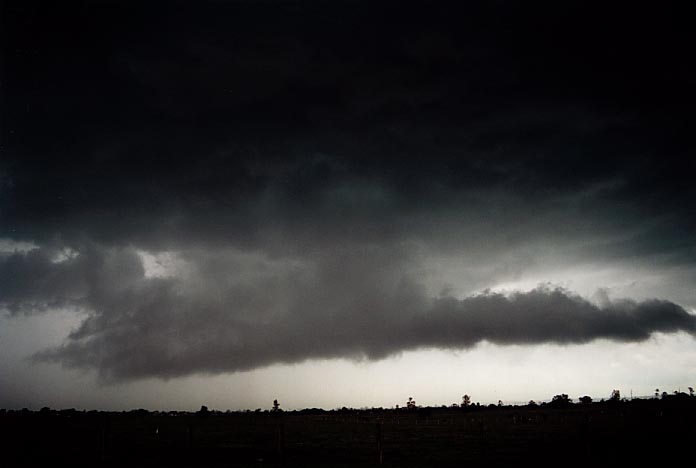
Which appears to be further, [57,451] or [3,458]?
[57,451]

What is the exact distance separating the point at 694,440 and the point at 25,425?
355 feet

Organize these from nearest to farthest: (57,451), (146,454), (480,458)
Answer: (480,458)
(146,454)
(57,451)

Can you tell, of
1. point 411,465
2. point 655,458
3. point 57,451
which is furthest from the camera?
point 57,451

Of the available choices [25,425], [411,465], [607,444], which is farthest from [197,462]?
[25,425]

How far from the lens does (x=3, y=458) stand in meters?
42.4

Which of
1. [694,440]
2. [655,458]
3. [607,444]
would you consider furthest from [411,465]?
[694,440]

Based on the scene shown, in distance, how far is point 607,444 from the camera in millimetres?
51125

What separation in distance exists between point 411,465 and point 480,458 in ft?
26.8

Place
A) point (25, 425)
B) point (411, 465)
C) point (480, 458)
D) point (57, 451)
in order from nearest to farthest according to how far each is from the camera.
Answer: point (411, 465) < point (480, 458) < point (57, 451) < point (25, 425)

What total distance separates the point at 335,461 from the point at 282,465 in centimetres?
550

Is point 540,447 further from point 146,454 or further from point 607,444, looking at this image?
point 146,454

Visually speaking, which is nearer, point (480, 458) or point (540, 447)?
point (480, 458)

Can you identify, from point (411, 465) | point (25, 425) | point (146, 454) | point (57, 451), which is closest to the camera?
point (411, 465)

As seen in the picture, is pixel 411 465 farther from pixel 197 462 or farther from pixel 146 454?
pixel 146 454
